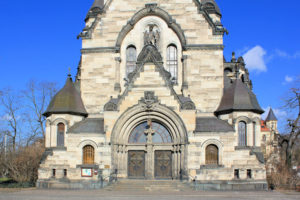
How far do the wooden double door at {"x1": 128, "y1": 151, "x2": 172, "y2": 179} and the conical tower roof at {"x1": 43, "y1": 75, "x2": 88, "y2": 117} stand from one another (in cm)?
507

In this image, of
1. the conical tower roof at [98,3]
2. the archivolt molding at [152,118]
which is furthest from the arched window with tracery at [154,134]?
the conical tower roof at [98,3]

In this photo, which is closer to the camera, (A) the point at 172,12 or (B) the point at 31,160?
(A) the point at 172,12

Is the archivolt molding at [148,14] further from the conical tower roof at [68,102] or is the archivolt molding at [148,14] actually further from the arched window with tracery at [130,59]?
the conical tower roof at [68,102]

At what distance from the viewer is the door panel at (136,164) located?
28156 millimetres

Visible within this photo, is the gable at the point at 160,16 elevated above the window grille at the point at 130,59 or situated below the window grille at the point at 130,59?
above

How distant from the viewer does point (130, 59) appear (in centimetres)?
3144

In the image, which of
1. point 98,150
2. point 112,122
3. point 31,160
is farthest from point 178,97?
point 31,160

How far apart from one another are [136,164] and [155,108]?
434cm

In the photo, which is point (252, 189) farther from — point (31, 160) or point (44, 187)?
point (31, 160)

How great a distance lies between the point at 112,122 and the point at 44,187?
6.66 metres

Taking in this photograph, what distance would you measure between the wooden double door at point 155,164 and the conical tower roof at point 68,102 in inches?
199

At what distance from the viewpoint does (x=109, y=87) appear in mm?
30484

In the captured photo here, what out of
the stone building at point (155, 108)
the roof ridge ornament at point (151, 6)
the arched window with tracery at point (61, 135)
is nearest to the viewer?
the stone building at point (155, 108)

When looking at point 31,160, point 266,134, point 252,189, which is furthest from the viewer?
point 266,134
